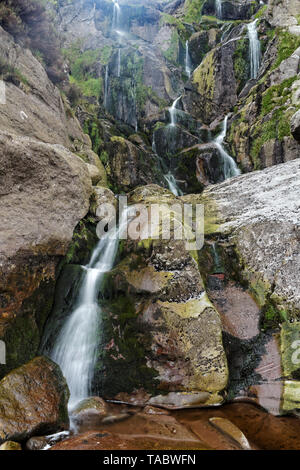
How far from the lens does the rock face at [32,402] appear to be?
4133mm

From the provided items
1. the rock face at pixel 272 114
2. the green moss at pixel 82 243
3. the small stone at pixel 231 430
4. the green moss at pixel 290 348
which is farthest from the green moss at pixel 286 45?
the small stone at pixel 231 430

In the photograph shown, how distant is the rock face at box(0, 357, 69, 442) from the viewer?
13.6ft

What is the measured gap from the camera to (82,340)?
239 inches

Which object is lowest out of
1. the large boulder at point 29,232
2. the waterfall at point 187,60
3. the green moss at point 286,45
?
the large boulder at point 29,232

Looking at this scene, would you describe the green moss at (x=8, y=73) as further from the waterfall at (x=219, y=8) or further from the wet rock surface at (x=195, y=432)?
the waterfall at (x=219, y=8)

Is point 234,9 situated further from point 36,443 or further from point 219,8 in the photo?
point 36,443

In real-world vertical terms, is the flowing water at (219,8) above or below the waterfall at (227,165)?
above

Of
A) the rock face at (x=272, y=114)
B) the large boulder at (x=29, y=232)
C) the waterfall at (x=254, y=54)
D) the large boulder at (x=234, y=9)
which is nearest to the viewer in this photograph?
the large boulder at (x=29, y=232)

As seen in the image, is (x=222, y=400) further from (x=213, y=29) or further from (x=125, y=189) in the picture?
(x=213, y=29)

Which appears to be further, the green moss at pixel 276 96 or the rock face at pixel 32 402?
the green moss at pixel 276 96

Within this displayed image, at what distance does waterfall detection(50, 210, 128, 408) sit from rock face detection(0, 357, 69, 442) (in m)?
0.57

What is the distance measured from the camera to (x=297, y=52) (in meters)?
16.0

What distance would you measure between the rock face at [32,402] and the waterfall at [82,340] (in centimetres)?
57
